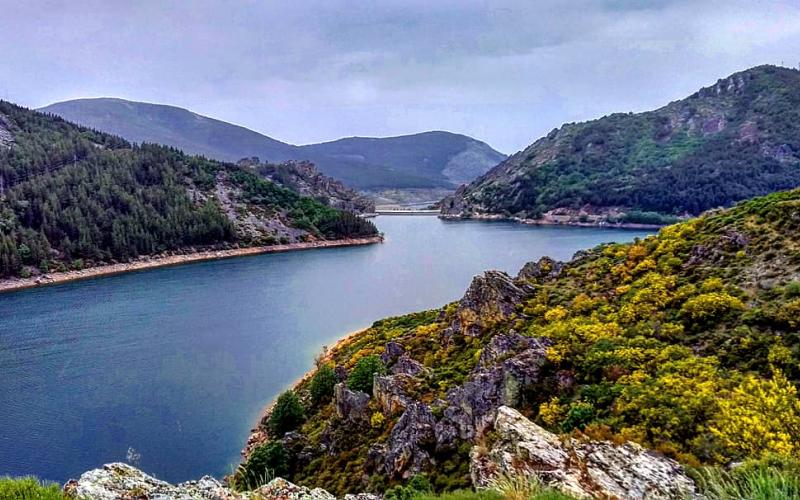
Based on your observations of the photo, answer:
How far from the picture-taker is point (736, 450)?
902 centimetres

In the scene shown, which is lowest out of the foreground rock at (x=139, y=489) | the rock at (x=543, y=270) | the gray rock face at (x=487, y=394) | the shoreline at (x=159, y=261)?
the shoreline at (x=159, y=261)

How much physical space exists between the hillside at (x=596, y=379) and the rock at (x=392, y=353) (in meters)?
0.72

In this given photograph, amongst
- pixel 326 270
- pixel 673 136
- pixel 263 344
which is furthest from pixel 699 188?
pixel 263 344

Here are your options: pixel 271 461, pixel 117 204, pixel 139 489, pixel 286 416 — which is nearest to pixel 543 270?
pixel 286 416

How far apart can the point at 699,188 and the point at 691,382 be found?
5947 inches

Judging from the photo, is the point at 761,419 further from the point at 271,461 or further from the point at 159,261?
the point at 159,261

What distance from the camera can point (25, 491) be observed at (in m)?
6.57

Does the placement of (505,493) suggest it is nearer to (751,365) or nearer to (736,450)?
(736,450)

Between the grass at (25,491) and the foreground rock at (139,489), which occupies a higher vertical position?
the grass at (25,491)

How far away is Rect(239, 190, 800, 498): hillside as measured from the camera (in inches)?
360

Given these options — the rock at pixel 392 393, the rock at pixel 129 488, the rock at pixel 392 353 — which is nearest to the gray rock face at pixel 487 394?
the rock at pixel 392 393

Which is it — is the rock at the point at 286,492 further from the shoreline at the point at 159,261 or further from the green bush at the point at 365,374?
the shoreline at the point at 159,261

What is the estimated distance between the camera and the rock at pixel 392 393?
59.9 ft

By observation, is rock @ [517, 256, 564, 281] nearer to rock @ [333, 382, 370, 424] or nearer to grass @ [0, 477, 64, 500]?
rock @ [333, 382, 370, 424]
